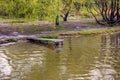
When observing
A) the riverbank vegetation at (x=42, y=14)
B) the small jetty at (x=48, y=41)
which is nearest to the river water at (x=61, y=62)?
the small jetty at (x=48, y=41)

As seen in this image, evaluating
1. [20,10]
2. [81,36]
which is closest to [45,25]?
[81,36]

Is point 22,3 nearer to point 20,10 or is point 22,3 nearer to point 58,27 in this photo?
point 20,10

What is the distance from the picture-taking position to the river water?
16.6 meters

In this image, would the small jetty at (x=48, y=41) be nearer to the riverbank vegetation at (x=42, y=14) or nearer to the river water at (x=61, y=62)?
the river water at (x=61, y=62)

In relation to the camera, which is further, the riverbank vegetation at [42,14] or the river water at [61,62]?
the riverbank vegetation at [42,14]

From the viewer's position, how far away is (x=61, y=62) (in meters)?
20.2

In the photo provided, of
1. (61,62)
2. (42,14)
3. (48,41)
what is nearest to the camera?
(61,62)

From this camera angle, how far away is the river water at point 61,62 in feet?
54.5

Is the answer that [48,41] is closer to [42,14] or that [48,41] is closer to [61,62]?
[42,14]

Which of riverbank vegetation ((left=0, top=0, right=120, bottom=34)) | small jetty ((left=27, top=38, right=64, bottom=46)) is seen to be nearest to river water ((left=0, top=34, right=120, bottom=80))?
small jetty ((left=27, top=38, right=64, bottom=46))

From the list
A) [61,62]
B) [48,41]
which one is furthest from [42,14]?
[61,62]

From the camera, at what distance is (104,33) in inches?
1518

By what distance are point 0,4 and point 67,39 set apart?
7.86 meters

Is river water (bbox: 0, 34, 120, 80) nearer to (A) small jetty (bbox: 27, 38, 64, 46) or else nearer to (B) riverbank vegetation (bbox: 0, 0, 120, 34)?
(A) small jetty (bbox: 27, 38, 64, 46)
